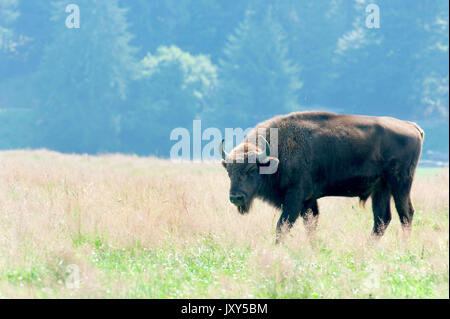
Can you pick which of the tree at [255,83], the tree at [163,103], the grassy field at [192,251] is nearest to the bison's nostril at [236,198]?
the grassy field at [192,251]

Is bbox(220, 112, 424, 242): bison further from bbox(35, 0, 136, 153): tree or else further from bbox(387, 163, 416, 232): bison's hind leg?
bbox(35, 0, 136, 153): tree

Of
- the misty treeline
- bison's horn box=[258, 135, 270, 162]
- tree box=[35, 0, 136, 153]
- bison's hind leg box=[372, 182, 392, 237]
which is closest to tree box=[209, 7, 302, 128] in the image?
the misty treeline

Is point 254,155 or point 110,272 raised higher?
point 254,155

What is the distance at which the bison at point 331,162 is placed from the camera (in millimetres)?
10109

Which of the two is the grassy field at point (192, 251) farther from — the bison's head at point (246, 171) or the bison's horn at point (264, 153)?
the bison's horn at point (264, 153)

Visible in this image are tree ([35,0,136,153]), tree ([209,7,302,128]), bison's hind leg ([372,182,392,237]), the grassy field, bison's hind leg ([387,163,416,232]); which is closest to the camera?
the grassy field

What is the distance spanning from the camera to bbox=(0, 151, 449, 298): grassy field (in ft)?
23.4

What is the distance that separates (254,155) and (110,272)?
3.04 m

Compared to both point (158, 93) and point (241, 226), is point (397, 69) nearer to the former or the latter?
point (158, 93)

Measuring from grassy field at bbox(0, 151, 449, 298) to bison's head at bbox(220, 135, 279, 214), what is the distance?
495 mm

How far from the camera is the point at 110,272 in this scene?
803cm

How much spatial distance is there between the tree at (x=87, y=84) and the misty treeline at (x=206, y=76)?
0.29 ft

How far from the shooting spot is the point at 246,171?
983cm
